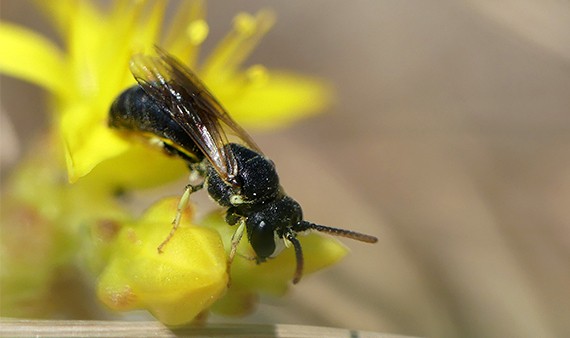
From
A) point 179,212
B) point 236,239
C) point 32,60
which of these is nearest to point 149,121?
point 179,212

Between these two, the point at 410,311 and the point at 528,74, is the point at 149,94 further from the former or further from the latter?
the point at 528,74

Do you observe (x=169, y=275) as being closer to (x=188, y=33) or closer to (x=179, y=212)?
(x=179, y=212)

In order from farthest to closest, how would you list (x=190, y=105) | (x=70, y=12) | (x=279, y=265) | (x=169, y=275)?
(x=70, y=12) < (x=190, y=105) < (x=279, y=265) < (x=169, y=275)

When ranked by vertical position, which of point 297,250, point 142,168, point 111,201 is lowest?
point 111,201

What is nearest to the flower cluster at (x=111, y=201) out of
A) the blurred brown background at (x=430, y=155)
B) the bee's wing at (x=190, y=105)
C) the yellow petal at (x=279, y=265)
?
the yellow petal at (x=279, y=265)

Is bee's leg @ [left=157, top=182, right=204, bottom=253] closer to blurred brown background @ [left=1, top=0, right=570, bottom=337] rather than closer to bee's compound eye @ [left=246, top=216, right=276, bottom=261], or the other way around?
bee's compound eye @ [left=246, top=216, right=276, bottom=261]

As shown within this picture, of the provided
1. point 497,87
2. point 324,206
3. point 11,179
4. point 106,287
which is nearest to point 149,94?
point 106,287
